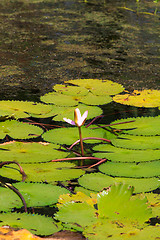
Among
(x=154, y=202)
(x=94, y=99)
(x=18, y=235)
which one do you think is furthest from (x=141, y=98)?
(x=18, y=235)

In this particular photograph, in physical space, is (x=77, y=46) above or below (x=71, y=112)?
above

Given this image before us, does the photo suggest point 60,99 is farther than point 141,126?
Yes

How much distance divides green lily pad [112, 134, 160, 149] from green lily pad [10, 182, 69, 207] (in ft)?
1.21

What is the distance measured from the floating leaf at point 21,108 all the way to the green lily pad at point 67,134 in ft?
0.65

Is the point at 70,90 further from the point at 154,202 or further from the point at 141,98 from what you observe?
the point at 154,202

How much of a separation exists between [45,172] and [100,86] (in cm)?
91

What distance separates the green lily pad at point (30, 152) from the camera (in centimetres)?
131

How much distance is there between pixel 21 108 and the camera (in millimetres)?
1731

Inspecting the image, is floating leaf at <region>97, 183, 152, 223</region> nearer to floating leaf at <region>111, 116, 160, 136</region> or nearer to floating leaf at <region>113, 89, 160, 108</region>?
floating leaf at <region>111, 116, 160, 136</region>

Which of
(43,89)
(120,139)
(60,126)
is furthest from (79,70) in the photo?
(120,139)

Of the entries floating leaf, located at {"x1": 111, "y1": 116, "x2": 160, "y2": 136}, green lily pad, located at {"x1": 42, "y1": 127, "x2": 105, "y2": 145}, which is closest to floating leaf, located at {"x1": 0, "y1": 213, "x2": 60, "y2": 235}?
green lily pad, located at {"x1": 42, "y1": 127, "x2": 105, "y2": 145}

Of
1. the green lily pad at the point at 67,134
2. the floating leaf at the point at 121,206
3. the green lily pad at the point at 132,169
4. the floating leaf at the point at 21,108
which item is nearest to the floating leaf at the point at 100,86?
the floating leaf at the point at 21,108

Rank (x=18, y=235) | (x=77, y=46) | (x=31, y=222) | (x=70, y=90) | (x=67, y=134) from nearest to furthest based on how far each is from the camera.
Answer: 1. (x=18, y=235)
2. (x=31, y=222)
3. (x=67, y=134)
4. (x=70, y=90)
5. (x=77, y=46)

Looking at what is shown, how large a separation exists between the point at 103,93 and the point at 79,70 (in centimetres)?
48
